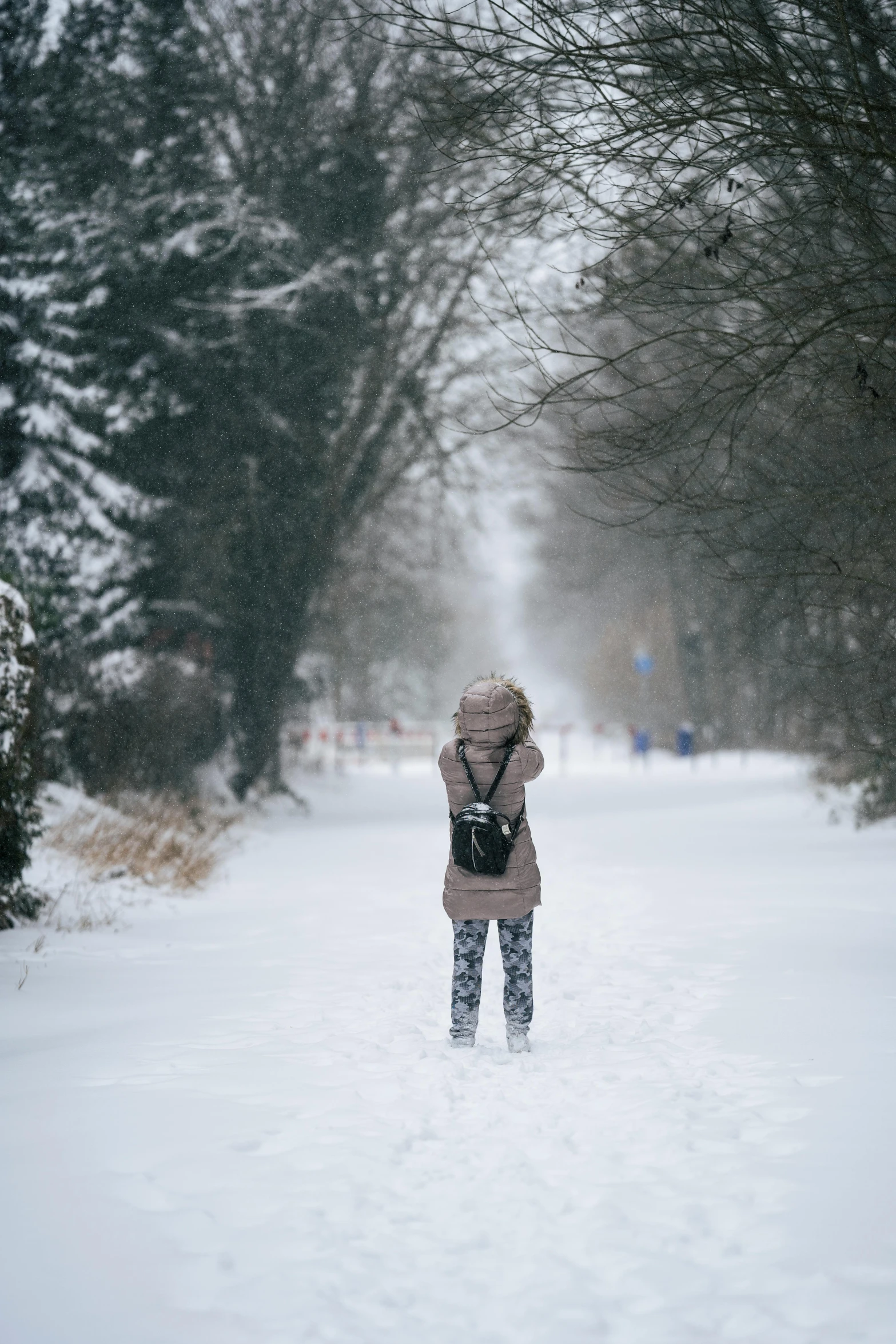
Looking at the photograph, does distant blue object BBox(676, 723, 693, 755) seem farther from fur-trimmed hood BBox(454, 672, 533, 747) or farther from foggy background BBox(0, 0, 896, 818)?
fur-trimmed hood BBox(454, 672, 533, 747)

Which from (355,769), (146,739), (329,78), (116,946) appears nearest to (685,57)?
(116,946)

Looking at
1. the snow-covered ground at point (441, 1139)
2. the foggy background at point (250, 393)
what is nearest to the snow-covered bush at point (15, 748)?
the snow-covered ground at point (441, 1139)

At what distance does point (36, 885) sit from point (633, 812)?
1355 centimetres

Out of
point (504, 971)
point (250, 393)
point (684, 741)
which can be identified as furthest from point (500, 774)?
point (684, 741)

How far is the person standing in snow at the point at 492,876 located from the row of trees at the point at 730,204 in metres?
1.58

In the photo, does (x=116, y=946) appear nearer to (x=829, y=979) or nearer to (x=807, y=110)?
(x=829, y=979)

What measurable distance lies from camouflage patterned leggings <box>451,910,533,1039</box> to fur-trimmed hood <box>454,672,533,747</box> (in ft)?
2.68

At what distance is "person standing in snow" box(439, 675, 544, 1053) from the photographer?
20.9ft

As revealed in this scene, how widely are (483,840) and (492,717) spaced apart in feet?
1.87

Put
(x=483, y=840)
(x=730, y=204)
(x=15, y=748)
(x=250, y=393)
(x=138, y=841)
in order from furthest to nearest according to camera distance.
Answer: (x=250, y=393) < (x=138, y=841) < (x=15, y=748) < (x=730, y=204) < (x=483, y=840)

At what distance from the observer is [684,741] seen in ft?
137

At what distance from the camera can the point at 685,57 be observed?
281 inches

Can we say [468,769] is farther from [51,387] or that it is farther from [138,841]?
[51,387]

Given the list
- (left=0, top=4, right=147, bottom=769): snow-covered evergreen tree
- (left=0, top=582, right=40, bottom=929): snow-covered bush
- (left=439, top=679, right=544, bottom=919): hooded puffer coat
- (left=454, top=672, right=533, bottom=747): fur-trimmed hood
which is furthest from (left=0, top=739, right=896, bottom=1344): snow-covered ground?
(left=0, top=4, right=147, bottom=769): snow-covered evergreen tree
